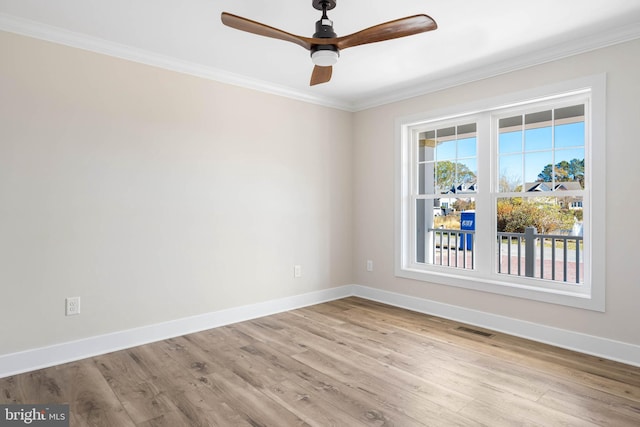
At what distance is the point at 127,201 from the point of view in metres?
3.14

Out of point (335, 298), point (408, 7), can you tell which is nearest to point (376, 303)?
point (335, 298)

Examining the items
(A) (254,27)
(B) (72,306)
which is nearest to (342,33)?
(A) (254,27)

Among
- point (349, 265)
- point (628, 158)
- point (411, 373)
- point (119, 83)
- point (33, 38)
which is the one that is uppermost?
point (33, 38)

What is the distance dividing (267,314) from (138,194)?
1827mm

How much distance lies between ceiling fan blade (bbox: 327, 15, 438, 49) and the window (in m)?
1.80

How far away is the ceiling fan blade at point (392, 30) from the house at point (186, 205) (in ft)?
5.90

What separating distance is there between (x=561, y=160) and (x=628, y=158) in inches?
21.3

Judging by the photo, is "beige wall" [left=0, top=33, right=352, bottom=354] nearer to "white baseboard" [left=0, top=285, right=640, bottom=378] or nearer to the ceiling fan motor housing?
"white baseboard" [left=0, top=285, right=640, bottom=378]

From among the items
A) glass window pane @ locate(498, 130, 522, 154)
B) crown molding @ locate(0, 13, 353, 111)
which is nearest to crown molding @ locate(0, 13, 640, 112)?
crown molding @ locate(0, 13, 353, 111)

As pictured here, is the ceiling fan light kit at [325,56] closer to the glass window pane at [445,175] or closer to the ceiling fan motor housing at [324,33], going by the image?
the ceiling fan motor housing at [324,33]

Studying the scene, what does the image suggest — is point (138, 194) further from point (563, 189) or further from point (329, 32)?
point (563, 189)

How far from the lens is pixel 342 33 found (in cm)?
286

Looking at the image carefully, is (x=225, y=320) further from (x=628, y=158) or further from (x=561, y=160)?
(x=628, y=158)

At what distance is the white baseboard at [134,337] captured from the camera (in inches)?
105
